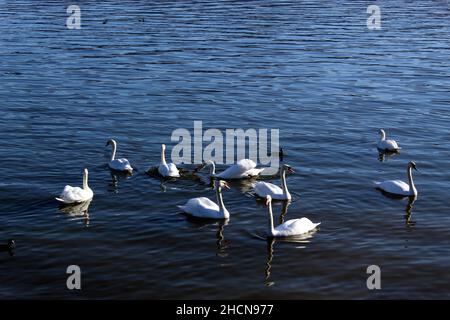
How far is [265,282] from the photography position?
863 inches

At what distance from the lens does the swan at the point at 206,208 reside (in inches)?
1036

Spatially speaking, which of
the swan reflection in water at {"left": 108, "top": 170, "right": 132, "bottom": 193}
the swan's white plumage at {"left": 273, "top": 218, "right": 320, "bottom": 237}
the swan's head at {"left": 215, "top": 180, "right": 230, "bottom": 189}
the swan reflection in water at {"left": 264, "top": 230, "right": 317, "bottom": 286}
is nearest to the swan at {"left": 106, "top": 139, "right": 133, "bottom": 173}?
the swan reflection in water at {"left": 108, "top": 170, "right": 132, "bottom": 193}

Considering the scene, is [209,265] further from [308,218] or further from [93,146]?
[93,146]

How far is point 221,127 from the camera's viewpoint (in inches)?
1513

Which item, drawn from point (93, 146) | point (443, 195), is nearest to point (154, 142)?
point (93, 146)

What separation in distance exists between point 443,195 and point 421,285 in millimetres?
8123

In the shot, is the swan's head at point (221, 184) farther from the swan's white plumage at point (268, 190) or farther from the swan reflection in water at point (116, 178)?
the swan reflection in water at point (116, 178)

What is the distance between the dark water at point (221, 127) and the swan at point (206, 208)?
348 mm

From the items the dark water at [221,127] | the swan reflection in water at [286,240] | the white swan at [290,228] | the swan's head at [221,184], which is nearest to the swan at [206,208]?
the swan's head at [221,184]

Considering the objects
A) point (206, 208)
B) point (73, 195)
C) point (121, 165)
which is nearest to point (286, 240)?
point (206, 208)

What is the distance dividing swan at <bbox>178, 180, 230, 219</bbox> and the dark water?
348 millimetres

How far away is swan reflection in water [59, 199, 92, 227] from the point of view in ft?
87.9

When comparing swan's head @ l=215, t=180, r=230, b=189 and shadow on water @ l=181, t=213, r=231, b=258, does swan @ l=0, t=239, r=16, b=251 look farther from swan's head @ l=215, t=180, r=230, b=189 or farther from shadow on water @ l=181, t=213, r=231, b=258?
swan's head @ l=215, t=180, r=230, b=189
